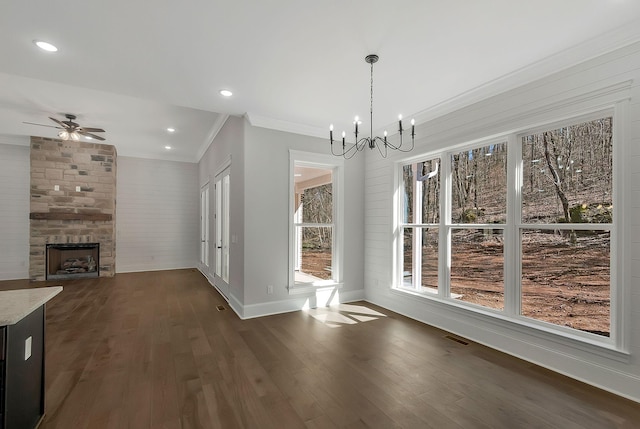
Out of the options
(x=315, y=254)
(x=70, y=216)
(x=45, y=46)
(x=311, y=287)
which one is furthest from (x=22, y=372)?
(x=70, y=216)

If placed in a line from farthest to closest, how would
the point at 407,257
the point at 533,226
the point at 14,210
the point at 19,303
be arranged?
the point at 14,210, the point at 407,257, the point at 533,226, the point at 19,303

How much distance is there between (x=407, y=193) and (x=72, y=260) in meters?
7.67

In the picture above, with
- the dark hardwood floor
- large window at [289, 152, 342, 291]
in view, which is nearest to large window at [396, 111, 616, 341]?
the dark hardwood floor

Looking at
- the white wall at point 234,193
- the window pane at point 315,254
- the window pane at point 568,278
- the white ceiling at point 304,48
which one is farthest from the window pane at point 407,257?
the white wall at point 234,193

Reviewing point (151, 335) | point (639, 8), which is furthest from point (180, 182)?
point (639, 8)

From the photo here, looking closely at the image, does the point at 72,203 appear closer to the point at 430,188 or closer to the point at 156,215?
the point at 156,215

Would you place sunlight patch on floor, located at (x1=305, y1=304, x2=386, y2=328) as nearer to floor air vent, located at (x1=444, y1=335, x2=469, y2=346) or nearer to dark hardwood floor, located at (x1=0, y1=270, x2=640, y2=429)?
dark hardwood floor, located at (x1=0, y1=270, x2=640, y2=429)

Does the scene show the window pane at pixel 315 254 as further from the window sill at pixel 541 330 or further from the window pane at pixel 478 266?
the window pane at pixel 478 266

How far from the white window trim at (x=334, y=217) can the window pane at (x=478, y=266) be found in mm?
1797

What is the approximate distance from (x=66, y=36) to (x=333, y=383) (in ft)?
11.8

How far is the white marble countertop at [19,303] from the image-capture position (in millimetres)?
1460

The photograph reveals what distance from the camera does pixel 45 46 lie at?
2.51m

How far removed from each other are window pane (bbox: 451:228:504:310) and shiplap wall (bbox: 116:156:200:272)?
708 cm

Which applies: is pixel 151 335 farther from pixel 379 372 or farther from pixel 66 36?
pixel 66 36
